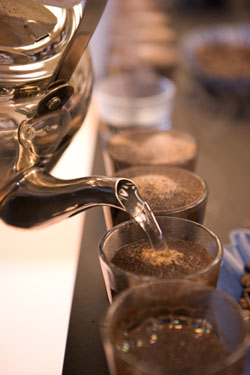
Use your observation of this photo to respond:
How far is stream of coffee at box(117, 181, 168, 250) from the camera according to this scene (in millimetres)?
563

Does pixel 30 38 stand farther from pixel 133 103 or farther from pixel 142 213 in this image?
pixel 133 103

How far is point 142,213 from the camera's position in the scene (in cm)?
56

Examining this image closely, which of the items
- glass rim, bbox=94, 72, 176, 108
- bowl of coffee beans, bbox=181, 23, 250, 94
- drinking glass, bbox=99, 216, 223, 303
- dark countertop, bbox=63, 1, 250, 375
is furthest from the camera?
bowl of coffee beans, bbox=181, 23, 250, 94

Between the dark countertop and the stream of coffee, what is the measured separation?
4.7 inches

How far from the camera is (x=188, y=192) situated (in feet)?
2.28

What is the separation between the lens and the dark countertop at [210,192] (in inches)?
25.0

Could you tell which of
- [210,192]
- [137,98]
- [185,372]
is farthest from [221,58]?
[185,372]

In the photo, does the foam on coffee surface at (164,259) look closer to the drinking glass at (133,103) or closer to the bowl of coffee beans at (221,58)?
the drinking glass at (133,103)

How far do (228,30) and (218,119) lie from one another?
0.63m

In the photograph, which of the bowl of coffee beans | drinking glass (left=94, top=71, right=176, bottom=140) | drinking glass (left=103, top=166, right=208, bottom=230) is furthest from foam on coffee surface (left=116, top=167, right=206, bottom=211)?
the bowl of coffee beans

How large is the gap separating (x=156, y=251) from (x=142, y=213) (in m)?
0.05

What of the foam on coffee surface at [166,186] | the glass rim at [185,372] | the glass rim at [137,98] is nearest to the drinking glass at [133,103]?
the glass rim at [137,98]

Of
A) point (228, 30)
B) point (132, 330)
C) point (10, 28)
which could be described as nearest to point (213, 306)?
point (132, 330)

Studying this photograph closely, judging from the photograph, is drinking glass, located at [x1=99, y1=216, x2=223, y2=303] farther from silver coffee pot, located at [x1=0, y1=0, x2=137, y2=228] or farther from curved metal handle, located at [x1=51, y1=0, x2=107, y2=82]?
curved metal handle, located at [x1=51, y1=0, x2=107, y2=82]
